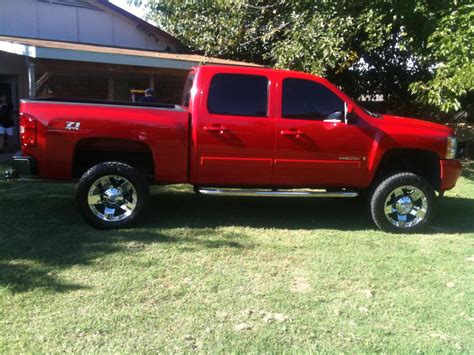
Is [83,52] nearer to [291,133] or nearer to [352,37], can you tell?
[352,37]

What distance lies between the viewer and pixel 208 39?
15.2m

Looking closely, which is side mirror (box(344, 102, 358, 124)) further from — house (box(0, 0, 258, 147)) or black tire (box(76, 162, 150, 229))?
house (box(0, 0, 258, 147))

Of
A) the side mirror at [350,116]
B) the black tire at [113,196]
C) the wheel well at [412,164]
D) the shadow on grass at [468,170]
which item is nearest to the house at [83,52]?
the black tire at [113,196]

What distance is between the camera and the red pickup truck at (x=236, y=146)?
226 inches

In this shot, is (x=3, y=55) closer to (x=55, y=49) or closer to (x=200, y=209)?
(x=55, y=49)

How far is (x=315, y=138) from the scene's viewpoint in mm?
6094

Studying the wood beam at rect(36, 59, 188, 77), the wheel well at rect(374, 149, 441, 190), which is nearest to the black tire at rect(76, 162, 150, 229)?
the wheel well at rect(374, 149, 441, 190)

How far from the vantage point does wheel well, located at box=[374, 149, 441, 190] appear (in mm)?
6438

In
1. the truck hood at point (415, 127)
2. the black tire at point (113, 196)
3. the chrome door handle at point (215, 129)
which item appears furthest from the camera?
the truck hood at point (415, 127)

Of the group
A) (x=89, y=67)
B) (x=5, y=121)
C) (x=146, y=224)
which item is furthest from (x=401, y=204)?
(x=5, y=121)

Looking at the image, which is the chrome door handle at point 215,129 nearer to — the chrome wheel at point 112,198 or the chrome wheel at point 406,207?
the chrome wheel at point 112,198

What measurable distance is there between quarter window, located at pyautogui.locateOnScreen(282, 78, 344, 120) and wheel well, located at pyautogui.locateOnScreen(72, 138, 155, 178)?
1.78 meters

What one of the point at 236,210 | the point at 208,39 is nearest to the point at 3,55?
the point at 208,39

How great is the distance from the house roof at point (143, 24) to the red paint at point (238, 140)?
10.1 m
